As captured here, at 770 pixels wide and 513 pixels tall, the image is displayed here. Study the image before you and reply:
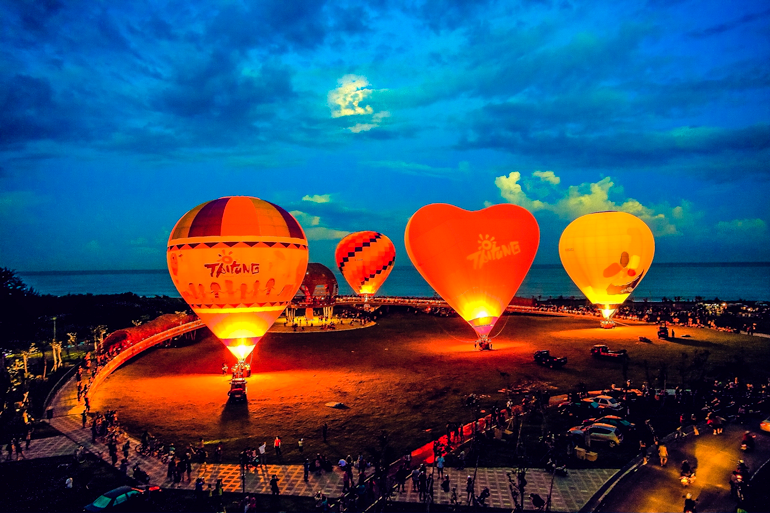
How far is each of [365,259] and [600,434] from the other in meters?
45.4

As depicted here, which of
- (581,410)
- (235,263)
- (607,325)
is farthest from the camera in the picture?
(607,325)

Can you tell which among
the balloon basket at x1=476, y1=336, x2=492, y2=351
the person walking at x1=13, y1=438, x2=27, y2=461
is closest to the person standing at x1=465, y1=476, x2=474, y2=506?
the person walking at x1=13, y1=438, x2=27, y2=461

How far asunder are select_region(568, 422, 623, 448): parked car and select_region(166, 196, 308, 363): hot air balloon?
17.0m

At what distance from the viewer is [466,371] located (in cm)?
2845

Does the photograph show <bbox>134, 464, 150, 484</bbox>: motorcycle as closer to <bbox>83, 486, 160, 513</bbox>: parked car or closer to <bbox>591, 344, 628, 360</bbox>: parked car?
<bbox>83, 486, 160, 513</bbox>: parked car

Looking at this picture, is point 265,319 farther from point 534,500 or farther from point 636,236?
point 636,236

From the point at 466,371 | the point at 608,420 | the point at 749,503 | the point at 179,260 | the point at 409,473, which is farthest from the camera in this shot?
the point at 466,371

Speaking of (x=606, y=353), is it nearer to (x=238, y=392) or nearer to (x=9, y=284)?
(x=238, y=392)

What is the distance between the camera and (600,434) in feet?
57.1

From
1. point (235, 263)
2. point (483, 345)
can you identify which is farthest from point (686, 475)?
point (235, 263)

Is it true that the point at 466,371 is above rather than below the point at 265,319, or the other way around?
below

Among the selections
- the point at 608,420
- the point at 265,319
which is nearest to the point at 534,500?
the point at 608,420

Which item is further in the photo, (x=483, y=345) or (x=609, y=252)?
(x=609, y=252)

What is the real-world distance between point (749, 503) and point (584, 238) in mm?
29955
